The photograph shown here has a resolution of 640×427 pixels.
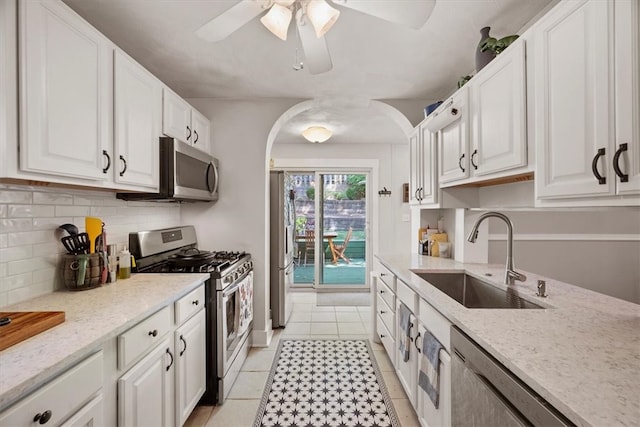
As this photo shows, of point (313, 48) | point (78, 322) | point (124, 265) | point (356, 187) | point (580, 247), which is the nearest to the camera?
point (78, 322)

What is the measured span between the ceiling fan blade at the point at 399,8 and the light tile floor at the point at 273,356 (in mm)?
2235

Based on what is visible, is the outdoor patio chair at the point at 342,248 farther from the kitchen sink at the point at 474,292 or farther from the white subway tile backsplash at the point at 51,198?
the white subway tile backsplash at the point at 51,198

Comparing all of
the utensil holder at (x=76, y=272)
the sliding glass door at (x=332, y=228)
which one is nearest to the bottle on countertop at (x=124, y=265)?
the utensil holder at (x=76, y=272)

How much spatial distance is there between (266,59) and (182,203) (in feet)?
5.13

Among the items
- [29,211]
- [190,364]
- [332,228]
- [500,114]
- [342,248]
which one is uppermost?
[500,114]

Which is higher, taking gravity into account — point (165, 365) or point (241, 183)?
point (241, 183)

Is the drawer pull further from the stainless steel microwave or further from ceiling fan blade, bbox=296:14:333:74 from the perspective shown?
ceiling fan blade, bbox=296:14:333:74

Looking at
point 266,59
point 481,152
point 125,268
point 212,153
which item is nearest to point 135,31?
point 266,59

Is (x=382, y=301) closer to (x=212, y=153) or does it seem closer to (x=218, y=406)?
(x=218, y=406)

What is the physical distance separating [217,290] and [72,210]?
955 millimetres

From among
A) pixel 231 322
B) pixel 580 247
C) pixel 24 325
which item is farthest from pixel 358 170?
pixel 24 325

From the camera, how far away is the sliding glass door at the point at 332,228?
5148 mm

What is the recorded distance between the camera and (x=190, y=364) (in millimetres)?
1818

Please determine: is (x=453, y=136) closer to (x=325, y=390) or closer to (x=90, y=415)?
(x=325, y=390)
